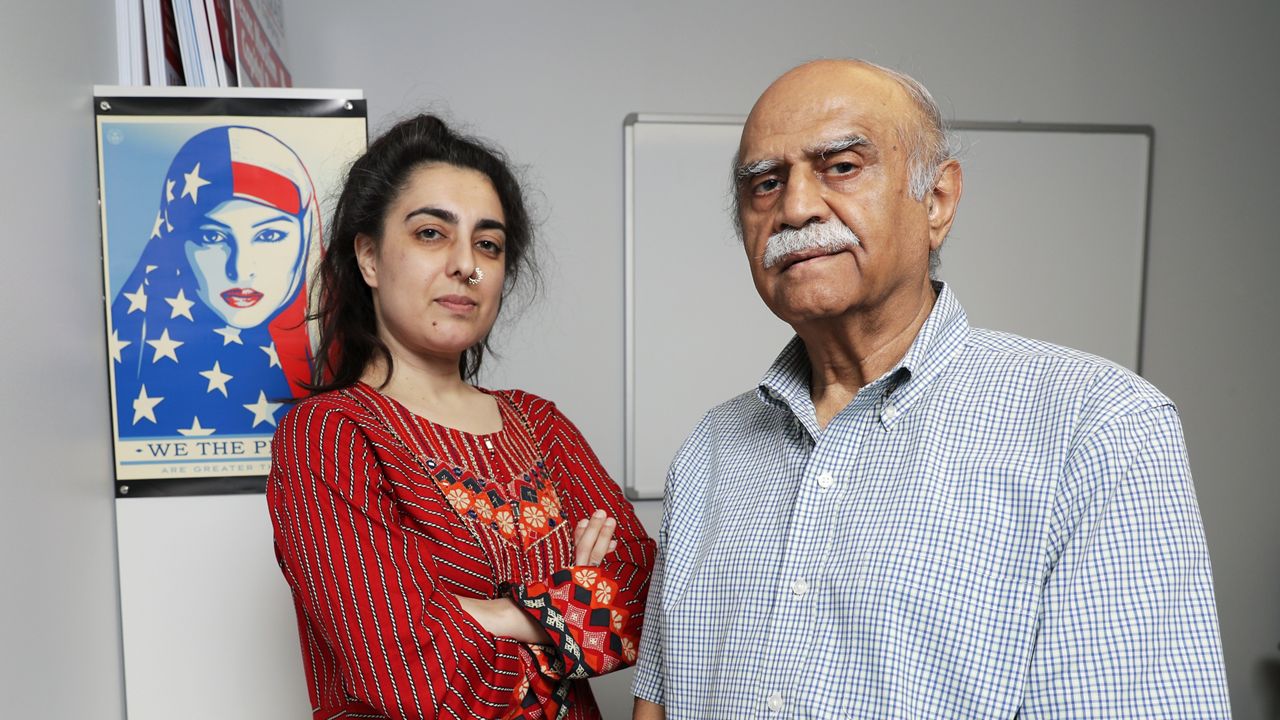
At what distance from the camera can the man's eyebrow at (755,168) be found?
3.62ft

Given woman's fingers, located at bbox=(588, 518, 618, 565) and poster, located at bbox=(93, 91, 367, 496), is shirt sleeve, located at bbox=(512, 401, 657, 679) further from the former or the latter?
poster, located at bbox=(93, 91, 367, 496)

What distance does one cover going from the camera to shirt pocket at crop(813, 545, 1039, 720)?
0.90m

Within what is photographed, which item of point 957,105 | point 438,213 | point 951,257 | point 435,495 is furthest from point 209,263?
point 957,105

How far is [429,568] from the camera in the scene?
122cm

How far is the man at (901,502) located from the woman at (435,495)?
162 millimetres

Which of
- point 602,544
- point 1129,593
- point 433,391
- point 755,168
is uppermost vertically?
point 755,168

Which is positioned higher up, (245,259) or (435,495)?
(245,259)

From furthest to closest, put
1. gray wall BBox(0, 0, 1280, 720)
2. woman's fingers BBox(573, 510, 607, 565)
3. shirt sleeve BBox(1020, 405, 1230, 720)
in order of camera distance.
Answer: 1. gray wall BBox(0, 0, 1280, 720)
2. woman's fingers BBox(573, 510, 607, 565)
3. shirt sleeve BBox(1020, 405, 1230, 720)

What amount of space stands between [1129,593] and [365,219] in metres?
1.16

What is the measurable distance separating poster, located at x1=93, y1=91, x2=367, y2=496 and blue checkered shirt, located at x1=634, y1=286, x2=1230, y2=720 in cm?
85

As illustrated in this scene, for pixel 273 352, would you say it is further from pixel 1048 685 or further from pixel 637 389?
pixel 637 389

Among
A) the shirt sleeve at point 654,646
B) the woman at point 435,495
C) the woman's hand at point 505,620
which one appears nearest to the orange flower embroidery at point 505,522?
the woman at point 435,495

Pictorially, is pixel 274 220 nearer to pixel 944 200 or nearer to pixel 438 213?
pixel 438 213

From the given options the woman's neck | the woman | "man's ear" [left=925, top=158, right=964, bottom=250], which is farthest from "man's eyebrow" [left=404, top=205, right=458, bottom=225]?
"man's ear" [left=925, top=158, right=964, bottom=250]
